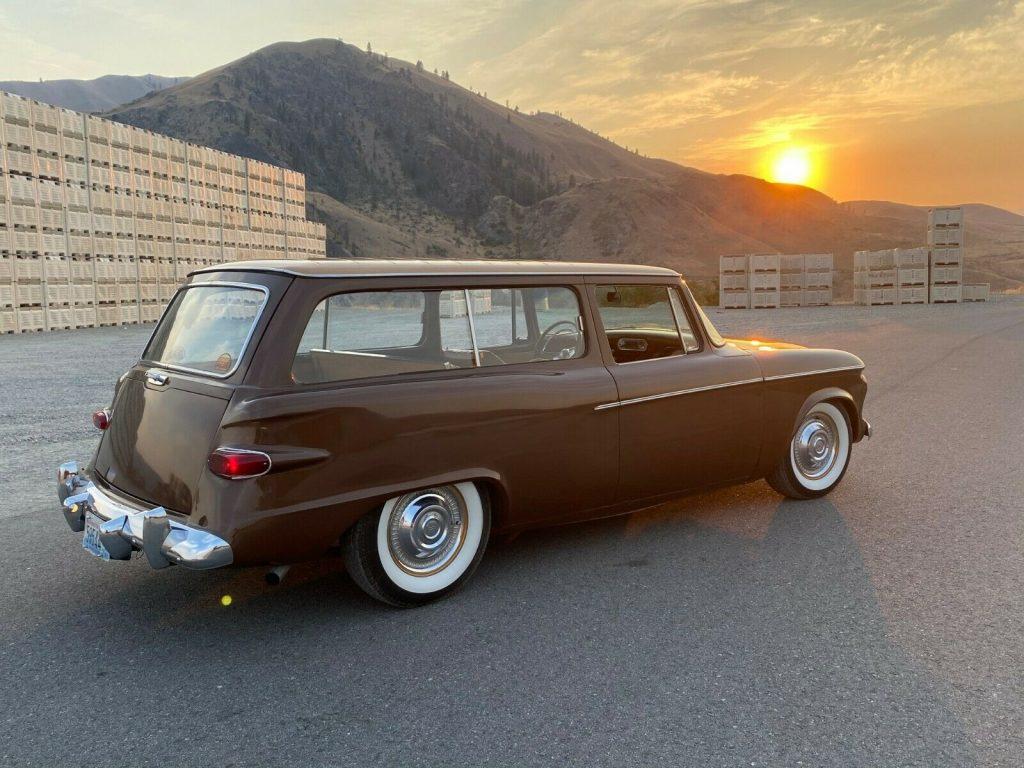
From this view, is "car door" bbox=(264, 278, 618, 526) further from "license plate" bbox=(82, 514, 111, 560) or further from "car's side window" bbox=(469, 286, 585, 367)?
"license plate" bbox=(82, 514, 111, 560)

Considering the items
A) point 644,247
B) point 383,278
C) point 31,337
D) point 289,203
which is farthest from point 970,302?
point 644,247

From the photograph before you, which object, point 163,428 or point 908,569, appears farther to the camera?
point 908,569


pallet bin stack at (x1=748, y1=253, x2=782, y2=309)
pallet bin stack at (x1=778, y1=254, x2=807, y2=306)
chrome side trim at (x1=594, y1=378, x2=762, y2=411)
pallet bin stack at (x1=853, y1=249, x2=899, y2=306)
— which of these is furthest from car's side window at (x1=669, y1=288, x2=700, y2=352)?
pallet bin stack at (x1=853, y1=249, x2=899, y2=306)

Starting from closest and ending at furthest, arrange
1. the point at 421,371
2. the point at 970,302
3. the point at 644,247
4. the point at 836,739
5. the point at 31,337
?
the point at 836,739 → the point at 421,371 → the point at 31,337 → the point at 970,302 → the point at 644,247

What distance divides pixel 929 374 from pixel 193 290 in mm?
10517

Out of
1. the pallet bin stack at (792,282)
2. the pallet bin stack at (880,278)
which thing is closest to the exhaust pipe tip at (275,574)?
the pallet bin stack at (792,282)

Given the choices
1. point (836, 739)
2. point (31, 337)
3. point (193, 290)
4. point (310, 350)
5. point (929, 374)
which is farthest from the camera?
point (31, 337)

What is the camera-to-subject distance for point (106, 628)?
356cm

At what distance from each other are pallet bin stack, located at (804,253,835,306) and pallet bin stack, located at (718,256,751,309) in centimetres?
237

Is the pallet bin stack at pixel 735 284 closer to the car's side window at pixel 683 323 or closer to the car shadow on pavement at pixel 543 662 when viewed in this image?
the car's side window at pixel 683 323

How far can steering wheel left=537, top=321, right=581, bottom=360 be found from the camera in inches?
173

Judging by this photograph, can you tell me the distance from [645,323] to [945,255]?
30087mm

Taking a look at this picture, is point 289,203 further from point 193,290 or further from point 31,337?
point 193,290

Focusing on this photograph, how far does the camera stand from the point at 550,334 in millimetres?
4469
